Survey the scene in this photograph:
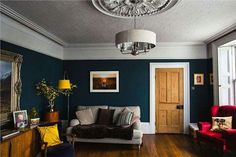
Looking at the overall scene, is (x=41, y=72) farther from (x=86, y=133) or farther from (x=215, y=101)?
(x=215, y=101)

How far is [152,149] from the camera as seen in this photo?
4.41m

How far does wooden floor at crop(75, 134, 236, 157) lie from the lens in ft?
13.4

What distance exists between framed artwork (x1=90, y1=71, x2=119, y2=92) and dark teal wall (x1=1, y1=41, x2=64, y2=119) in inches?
48.8

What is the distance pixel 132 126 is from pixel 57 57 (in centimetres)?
312

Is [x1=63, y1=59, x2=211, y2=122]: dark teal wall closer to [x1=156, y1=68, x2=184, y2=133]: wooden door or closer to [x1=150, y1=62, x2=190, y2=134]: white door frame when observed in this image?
[x1=150, y1=62, x2=190, y2=134]: white door frame

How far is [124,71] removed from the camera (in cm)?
595

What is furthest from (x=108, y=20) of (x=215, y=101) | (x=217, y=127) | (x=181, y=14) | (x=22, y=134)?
(x=215, y=101)

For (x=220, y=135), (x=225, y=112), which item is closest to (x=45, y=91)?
(x=220, y=135)

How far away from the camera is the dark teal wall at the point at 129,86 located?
226 inches

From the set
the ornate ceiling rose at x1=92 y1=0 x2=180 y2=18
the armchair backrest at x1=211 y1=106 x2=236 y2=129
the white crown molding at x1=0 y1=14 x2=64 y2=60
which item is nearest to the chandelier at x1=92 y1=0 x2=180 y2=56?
the ornate ceiling rose at x1=92 y1=0 x2=180 y2=18

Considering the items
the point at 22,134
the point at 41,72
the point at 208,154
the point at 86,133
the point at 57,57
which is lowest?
the point at 208,154

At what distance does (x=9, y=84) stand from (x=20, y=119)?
0.70 metres

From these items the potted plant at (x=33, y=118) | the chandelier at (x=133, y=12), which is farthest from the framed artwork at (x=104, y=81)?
the chandelier at (x=133, y=12)

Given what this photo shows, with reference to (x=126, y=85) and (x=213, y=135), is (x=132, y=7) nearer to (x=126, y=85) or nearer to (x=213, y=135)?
(x=213, y=135)
